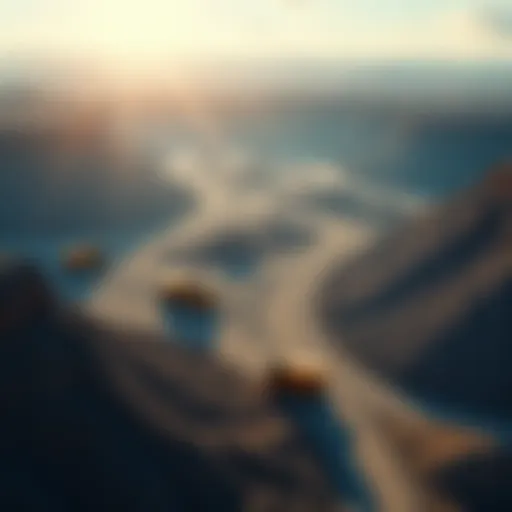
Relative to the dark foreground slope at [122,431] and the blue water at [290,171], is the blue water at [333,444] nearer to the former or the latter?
the blue water at [290,171]

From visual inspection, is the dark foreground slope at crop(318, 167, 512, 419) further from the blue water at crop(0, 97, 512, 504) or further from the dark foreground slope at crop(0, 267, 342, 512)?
the dark foreground slope at crop(0, 267, 342, 512)

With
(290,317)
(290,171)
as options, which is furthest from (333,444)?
(290,171)

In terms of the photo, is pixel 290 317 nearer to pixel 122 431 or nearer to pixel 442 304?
pixel 442 304

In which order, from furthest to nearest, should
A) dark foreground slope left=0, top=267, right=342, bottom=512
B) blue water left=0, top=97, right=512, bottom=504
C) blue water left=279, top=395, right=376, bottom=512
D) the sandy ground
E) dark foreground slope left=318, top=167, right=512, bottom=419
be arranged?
blue water left=0, top=97, right=512, bottom=504 < dark foreground slope left=318, top=167, right=512, bottom=419 < the sandy ground < blue water left=279, top=395, right=376, bottom=512 < dark foreground slope left=0, top=267, right=342, bottom=512

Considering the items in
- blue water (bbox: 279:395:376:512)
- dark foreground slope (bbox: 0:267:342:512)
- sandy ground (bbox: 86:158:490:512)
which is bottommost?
dark foreground slope (bbox: 0:267:342:512)

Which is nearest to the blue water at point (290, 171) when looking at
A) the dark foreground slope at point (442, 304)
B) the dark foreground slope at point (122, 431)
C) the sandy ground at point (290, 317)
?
the sandy ground at point (290, 317)

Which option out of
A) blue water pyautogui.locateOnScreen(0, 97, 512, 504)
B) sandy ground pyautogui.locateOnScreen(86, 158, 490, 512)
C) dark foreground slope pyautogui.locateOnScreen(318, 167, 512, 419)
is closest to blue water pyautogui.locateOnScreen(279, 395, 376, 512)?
blue water pyautogui.locateOnScreen(0, 97, 512, 504)
